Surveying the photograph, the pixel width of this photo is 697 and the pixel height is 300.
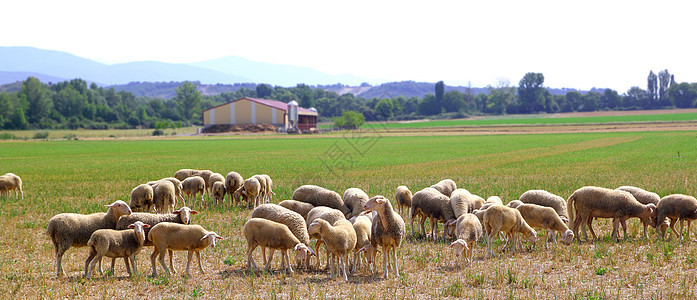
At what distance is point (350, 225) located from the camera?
1091 cm

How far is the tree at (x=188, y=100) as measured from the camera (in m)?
178

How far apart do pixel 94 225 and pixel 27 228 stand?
5.80 m

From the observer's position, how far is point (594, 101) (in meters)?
190

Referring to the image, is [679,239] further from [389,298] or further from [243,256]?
[243,256]

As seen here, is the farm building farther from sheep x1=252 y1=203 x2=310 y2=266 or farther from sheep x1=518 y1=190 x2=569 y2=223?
sheep x1=252 y1=203 x2=310 y2=266

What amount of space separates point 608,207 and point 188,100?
17715cm

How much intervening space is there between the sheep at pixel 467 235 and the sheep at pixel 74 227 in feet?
23.6

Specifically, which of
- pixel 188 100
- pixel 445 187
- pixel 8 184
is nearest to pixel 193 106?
pixel 188 100

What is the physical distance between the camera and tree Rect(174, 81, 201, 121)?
17812cm

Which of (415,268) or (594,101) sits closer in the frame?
(415,268)

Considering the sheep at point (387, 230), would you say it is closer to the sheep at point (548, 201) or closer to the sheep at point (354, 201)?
the sheep at point (354, 201)

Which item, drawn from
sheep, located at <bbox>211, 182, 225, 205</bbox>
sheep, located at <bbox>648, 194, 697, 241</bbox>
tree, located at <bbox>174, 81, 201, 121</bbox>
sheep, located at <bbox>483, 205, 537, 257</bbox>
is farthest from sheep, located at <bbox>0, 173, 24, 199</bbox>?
tree, located at <bbox>174, 81, 201, 121</bbox>

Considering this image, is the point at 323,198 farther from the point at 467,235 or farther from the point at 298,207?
the point at 467,235

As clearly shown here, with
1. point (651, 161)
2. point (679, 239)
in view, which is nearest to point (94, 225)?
point (679, 239)
